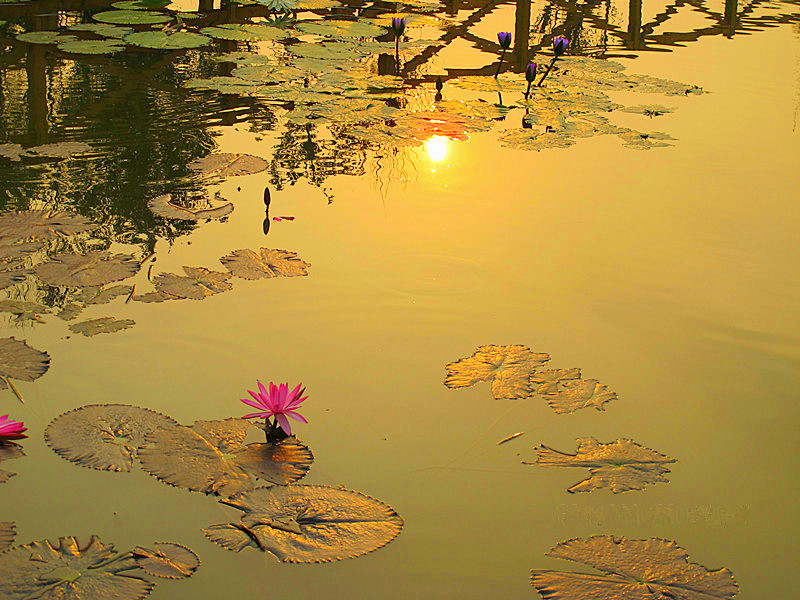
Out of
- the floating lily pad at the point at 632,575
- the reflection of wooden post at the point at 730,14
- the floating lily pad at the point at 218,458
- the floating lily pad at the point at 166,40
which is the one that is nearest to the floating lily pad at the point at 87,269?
the floating lily pad at the point at 218,458

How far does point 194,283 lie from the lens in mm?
2688

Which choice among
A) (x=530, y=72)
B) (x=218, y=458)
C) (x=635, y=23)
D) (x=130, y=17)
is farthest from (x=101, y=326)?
(x=635, y=23)

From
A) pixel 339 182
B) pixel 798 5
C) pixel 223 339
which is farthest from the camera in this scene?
pixel 798 5

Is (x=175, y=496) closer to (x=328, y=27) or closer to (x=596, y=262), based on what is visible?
(x=596, y=262)

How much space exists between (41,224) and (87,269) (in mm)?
454

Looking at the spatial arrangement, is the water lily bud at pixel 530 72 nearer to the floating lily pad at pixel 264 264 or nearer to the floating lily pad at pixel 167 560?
the floating lily pad at pixel 264 264

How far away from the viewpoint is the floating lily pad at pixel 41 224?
292 cm

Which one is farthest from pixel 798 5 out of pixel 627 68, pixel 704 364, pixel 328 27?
pixel 704 364

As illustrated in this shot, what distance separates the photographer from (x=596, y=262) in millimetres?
3029

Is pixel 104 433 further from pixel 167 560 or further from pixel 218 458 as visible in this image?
pixel 167 560

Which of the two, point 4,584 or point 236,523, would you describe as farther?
point 236,523

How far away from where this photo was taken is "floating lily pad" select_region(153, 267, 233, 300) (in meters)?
2.63

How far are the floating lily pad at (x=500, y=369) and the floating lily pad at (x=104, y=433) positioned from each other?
782 millimetres

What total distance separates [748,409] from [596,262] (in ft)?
3.04
